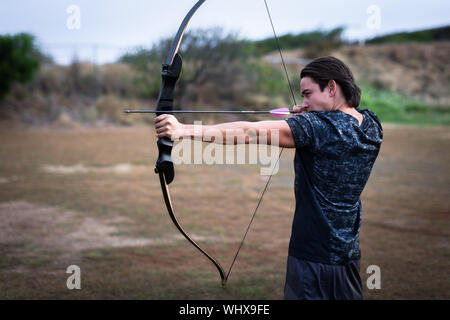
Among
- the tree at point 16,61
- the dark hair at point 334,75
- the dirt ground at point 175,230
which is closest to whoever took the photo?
the dark hair at point 334,75

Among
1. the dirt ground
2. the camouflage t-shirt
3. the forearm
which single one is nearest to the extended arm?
the forearm

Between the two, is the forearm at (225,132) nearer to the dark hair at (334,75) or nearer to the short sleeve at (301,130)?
the short sleeve at (301,130)

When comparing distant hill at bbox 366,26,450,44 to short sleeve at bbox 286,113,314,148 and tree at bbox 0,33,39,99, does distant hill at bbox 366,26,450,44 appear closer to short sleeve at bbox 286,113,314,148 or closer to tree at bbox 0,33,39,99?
tree at bbox 0,33,39,99

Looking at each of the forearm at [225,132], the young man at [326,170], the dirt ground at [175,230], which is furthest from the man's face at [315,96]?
the dirt ground at [175,230]

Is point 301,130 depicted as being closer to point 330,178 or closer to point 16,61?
point 330,178

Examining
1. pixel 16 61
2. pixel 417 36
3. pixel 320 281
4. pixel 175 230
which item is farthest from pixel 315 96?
pixel 417 36

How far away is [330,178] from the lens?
5.58 ft

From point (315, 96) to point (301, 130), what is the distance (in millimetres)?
215

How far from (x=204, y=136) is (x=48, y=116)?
587 inches

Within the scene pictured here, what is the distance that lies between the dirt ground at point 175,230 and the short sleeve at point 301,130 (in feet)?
6.53

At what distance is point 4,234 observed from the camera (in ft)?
15.3

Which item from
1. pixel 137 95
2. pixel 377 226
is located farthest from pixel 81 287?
pixel 137 95

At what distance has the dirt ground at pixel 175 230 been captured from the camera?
3.51 metres

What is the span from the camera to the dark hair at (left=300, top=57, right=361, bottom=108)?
67.4 inches
